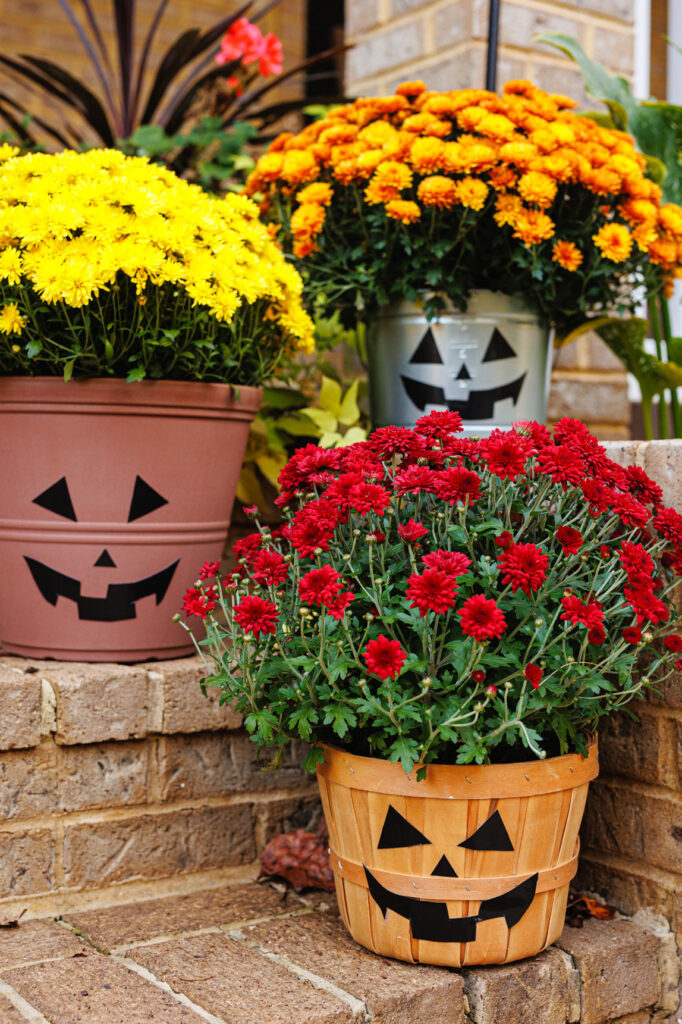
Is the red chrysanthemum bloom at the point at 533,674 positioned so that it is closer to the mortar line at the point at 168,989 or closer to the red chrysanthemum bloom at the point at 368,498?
the red chrysanthemum bloom at the point at 368,498

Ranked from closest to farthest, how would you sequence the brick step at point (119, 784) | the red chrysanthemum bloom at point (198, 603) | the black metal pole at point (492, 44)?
the red chrysanthemum bloom at point (198, 603) → the brick step at point (119, 784) → the black metal pole at point (492, 44)

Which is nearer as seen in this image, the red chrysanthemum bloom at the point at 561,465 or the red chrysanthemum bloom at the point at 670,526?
the red chrysanthemum bloom at the point at 561,465

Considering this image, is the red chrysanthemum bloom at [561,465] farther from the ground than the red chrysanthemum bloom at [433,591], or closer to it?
Result: farther from the ground

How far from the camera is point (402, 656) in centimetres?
108

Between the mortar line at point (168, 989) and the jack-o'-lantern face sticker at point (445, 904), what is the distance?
0.25 meters

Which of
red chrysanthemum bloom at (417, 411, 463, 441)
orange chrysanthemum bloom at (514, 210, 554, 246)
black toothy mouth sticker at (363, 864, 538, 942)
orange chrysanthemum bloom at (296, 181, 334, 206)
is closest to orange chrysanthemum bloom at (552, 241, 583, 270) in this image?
orange chrysanthemum bloom at (514, 210, 554, 246)

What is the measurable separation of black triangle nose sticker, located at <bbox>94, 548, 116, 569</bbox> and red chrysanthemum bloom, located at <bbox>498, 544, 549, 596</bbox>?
686mm

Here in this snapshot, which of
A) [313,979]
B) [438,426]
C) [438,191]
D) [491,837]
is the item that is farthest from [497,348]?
[313,979]

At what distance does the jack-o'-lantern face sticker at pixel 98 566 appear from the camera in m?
1.54

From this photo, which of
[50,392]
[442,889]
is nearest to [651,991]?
[442,889]

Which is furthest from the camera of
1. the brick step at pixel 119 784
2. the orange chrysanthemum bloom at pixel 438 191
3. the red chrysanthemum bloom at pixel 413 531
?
the orange chrysanthemum bloom at pixel 438 191

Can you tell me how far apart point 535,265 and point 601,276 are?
0.19 m

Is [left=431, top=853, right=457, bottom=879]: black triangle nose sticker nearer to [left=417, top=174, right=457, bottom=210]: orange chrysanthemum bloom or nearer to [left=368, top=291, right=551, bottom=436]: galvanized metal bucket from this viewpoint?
[left=368, top=291, right=551, bottom=436]: galvanized metal bucket

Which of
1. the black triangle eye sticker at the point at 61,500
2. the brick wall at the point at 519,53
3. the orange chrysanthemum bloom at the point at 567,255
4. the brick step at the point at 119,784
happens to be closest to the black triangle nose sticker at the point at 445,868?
the brick step at the point at 119,784
